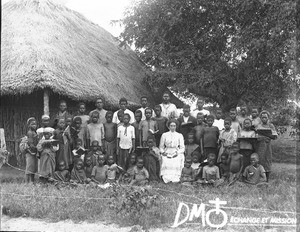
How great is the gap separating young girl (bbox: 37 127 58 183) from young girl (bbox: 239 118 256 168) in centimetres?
323

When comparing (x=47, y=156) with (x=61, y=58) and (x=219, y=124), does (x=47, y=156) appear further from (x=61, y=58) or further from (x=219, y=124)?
(x=219, y=124)

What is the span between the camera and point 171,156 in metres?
7.41

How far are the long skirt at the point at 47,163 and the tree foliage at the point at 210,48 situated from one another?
4.27m

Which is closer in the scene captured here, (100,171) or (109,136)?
(100,171)

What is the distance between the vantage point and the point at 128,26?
11.0 meters

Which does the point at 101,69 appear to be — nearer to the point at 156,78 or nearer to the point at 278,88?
the point at 156,78

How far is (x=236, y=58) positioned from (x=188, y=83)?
1342 mm

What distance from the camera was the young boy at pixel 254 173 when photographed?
6.85 metres

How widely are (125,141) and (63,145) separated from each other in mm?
1104

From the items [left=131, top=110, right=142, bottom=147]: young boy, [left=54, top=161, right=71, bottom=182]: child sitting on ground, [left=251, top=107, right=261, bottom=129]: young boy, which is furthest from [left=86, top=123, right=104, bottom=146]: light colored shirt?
[left=251, top=107, right=261, bottom=129]: young boy

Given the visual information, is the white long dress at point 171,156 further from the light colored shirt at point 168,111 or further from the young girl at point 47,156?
the young girl at point 47,156

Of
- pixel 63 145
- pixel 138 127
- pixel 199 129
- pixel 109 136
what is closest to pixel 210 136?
pixel 199 129

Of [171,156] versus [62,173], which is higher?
[171,156]

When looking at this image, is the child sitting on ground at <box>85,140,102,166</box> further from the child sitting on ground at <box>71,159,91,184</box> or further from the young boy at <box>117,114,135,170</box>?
the young boy at <box>117,114,135,170</box>
